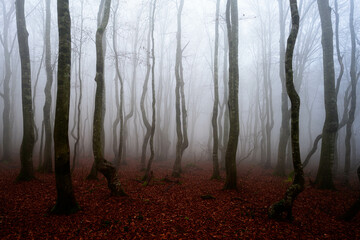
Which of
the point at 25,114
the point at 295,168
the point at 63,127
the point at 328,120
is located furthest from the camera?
the point at 328,120

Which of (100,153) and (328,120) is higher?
(328,120)

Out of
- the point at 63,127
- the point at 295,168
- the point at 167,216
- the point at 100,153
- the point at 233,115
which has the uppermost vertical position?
the point at 233,115

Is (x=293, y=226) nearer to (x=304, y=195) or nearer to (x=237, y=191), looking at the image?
(x=237, y=191)

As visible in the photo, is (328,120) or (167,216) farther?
(328,120)

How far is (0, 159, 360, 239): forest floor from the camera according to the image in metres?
3.77

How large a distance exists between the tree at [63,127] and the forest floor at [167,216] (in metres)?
0.34

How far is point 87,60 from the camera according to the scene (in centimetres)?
2688

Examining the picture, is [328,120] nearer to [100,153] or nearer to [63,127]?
[100,153]

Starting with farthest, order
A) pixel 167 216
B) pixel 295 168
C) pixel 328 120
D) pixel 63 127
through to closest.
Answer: pixel 328 120 < pixel 167 216 < pixel 295 168 < pixel 63 127

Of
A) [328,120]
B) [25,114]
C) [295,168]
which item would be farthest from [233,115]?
[25,114]

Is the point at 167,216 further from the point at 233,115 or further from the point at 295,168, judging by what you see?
the point at 233,115

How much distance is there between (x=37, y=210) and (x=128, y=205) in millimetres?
2390

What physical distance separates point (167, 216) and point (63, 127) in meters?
3.65

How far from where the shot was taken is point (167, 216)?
183 inches
